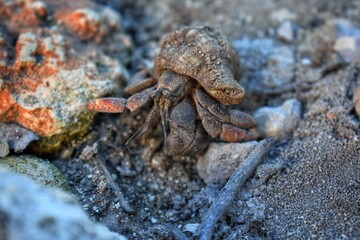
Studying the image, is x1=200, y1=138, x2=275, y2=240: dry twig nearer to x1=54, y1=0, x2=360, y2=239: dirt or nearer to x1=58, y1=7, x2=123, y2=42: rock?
x1=54, y1=0, x2=360, y2=239: dirt

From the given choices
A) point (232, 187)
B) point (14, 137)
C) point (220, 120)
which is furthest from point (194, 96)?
point (14, 137)

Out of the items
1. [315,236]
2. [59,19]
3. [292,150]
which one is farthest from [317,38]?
[59,19]

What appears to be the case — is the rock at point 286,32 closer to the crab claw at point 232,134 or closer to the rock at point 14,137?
the crab claw at point 232,134

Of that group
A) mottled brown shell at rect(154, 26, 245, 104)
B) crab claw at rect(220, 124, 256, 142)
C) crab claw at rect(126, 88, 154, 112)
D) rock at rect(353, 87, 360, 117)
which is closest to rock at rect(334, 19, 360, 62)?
rock at rect(353, 87, 360, 117)

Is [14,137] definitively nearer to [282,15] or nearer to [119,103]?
[119,103]

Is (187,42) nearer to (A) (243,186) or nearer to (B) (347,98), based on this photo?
(A) (243,186)

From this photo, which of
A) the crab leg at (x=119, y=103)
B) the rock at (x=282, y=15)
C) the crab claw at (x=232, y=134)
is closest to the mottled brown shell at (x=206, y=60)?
the crab claw at (x=232, y=134)
